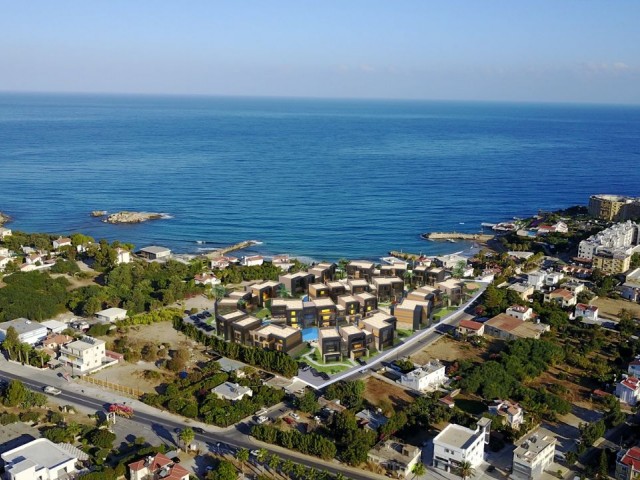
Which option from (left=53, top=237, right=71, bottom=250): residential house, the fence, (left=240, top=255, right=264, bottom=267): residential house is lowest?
the fence

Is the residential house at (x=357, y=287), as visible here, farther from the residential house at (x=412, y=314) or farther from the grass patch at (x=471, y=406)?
the grass patch at (x=471, y=406)

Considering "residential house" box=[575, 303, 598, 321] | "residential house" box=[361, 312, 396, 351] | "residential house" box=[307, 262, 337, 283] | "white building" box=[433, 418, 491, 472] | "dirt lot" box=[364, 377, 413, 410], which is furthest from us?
"residential house" box=[307, 262, 337, 283]

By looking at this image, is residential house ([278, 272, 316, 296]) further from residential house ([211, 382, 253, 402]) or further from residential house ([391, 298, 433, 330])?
residential house ([211, 382, 253, 402])

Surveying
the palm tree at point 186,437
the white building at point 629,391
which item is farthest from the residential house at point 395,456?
the white building at point 629,391

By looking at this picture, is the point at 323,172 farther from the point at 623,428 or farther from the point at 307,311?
the point at 623,428

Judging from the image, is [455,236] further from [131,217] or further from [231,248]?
[131,217]

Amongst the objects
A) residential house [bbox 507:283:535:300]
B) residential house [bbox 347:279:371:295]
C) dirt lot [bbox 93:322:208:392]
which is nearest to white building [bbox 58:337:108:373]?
dirt lot [bbox 93:322:208:392]
